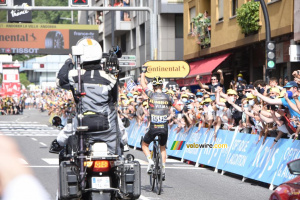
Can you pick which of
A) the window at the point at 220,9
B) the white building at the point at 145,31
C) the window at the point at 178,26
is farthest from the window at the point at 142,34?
the window at the point at 220,9

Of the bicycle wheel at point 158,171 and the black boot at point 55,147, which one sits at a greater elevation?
the black boot at point 55,147

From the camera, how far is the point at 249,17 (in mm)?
26500

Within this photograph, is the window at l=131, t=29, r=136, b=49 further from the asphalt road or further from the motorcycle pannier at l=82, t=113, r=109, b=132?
the motorcycle pannier at l=82, t=113, r=109, b=132

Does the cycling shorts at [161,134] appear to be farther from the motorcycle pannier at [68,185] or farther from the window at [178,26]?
the window at [178,26]

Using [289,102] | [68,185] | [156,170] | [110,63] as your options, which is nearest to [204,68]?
[156,170]

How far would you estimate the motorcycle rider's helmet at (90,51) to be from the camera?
24.6ft

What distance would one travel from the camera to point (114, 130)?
7.48 metres

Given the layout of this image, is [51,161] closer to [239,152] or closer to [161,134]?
[239,152]

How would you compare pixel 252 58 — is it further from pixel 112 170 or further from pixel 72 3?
pixel 112 170

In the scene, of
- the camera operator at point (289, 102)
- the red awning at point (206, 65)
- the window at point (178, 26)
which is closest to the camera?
the camera operator at point (289, 102)

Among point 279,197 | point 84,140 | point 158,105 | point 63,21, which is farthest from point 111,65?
point 63,21

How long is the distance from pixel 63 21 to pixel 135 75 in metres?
80.6

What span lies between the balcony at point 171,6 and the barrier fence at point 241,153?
73.6ft

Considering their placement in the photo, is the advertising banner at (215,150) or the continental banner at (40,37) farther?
the continental banner at (40,37)
